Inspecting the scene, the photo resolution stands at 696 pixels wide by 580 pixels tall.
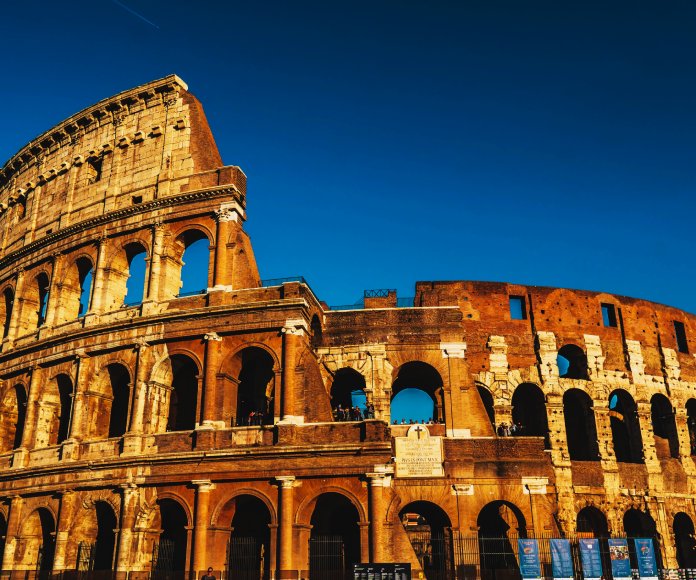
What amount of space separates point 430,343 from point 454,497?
480cm

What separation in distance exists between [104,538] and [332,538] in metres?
7.08

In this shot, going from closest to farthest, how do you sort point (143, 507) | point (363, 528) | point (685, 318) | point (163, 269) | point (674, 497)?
point (363, 528), point (143, 507), point (163, 269), point (674, 497), point (685, 318)

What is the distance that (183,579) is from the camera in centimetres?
1756

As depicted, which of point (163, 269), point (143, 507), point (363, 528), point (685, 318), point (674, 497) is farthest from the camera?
point (685, 318)

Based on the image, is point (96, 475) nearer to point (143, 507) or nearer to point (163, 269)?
point (143, 507)

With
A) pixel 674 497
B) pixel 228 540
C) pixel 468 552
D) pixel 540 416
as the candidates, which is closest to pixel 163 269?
pixel 228 540

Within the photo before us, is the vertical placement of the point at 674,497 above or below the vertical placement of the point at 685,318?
below

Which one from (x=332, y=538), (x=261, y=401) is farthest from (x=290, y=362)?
(x=332, y=538)

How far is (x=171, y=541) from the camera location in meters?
19.1

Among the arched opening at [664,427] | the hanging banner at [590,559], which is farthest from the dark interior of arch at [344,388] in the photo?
the arched opening at [664,427]

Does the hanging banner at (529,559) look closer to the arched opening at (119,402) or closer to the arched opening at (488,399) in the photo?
the arched opening at (488,399)

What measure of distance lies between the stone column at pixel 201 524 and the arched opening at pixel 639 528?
46.5 ft

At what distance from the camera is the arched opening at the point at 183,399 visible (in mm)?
21500

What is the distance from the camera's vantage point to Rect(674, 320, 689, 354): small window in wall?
91.4 feet
